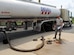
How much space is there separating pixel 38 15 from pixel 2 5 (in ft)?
18.9

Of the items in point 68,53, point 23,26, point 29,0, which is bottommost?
point 68,53

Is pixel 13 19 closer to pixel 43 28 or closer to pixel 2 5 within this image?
pixel 2 5

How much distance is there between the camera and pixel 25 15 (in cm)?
1488

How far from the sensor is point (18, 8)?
44.4 feet

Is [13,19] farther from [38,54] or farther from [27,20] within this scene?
[38,54]

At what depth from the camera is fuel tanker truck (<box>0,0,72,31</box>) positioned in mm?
12430

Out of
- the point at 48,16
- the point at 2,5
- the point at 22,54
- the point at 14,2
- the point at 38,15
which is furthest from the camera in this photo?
the point at 48,16

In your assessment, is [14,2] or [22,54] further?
[14,2]

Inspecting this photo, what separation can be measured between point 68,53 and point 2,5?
538 cm

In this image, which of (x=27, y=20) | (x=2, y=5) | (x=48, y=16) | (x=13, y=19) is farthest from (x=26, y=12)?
(x=48, y=16)

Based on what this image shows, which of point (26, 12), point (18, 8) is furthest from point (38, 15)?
point (18, 8)

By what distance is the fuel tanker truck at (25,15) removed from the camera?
1243cm

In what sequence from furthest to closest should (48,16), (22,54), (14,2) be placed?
(48,16), (14,2), (22,54)

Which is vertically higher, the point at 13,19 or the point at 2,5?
the point at 2,5
